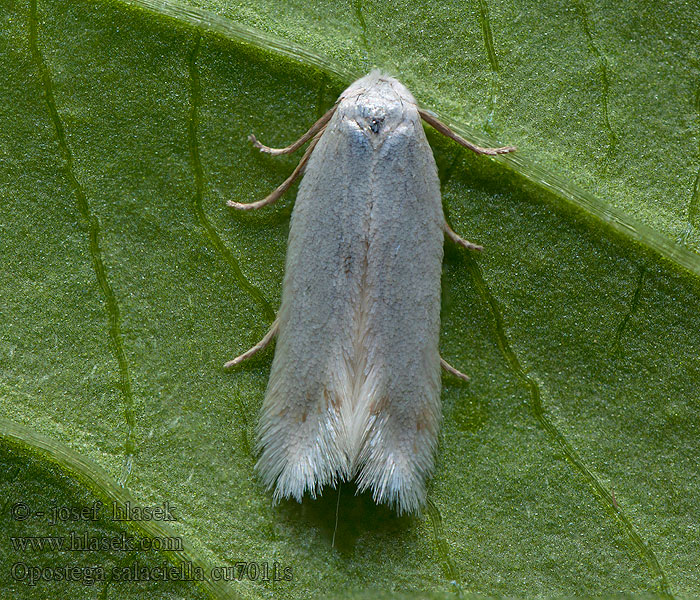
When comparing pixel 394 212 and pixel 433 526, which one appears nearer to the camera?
pixel 394 212

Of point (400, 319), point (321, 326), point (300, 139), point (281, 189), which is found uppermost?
point (300, 139)

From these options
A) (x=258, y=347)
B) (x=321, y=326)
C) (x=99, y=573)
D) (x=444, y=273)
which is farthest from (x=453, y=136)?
(x=99, y=573)

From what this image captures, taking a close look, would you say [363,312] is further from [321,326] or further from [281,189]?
[281,189]

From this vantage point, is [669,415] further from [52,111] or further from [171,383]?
[52,111]

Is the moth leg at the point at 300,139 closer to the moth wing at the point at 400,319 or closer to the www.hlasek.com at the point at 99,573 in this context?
the moth wing at the point at 400,319

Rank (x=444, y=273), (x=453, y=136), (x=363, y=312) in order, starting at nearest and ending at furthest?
(x=363, y=312) → (x=453, y=136) → (x=444, y=273)

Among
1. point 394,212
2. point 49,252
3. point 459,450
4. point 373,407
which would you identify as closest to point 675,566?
point 459,450

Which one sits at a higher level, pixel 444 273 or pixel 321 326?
pixel 444 273

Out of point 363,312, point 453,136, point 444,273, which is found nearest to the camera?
point 363,312
